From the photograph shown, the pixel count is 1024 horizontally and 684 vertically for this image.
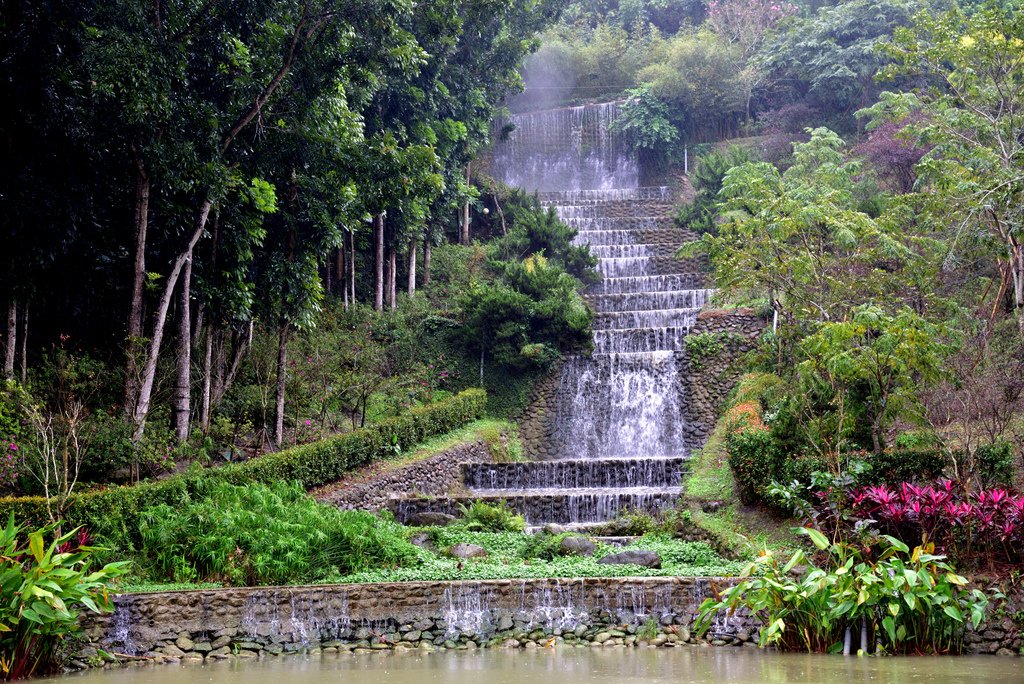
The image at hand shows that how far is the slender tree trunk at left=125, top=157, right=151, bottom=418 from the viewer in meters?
14.2

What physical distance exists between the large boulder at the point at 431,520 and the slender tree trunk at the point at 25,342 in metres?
6.00

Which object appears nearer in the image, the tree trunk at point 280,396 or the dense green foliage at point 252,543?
the dense green foliage at point 252,543

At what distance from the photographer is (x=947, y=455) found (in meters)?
12.1

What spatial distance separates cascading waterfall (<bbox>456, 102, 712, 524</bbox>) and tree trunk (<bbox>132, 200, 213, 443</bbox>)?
19.0 ft

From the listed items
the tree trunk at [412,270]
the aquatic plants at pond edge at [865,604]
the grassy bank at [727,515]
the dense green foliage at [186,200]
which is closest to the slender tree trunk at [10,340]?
the dense green foliage at [186,200]

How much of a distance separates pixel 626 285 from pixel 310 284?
11.9m

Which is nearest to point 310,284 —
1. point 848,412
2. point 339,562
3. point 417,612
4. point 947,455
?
point 339,562

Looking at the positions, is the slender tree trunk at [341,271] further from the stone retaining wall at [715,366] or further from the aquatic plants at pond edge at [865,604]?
the aquatic plants at pond edge at [865,604]

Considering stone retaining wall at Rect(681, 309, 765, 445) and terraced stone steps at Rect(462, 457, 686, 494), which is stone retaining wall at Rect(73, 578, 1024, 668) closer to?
terraced stone steps at Rect(462, 457, 686, 494)

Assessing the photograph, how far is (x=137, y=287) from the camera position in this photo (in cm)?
1434

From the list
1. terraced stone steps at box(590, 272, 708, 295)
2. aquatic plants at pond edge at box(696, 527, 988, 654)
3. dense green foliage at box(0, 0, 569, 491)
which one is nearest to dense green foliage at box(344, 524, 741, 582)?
aquatic plants at pond edge at box(696, 527, 988, 654)

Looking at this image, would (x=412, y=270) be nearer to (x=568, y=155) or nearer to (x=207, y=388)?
(x=207, y=388)

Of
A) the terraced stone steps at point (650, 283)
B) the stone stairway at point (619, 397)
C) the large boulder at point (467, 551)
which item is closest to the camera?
the large boulder at point (467, 551)

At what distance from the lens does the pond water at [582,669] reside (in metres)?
7.75
